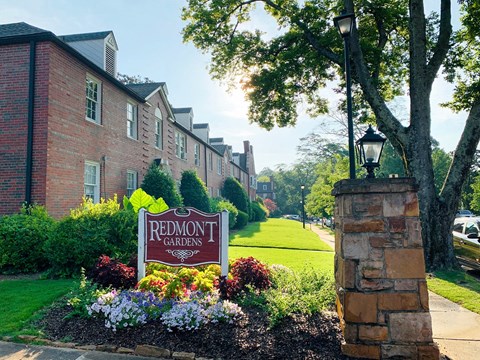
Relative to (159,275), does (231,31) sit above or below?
above

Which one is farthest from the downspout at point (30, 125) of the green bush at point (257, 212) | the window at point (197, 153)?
the green bush at point (257, 212)

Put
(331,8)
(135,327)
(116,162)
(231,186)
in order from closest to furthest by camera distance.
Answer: (135,327) < (331,8) < (116,162) < (231,186)

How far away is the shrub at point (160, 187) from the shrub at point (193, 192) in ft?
12.8

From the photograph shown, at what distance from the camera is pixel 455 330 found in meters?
4.55

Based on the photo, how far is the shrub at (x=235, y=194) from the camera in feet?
99.0

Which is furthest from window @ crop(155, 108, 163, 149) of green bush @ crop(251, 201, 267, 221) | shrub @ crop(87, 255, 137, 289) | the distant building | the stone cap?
the distant building

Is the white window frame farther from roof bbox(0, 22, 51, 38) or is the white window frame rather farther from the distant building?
the distant building

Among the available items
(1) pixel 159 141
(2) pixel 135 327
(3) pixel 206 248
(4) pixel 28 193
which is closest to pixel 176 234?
(3) pixel 206 248

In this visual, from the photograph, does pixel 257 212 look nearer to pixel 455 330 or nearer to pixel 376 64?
pixel 376 64

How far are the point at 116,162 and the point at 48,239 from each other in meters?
6.33

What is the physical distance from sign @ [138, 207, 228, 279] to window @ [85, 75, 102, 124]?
25.3 feet

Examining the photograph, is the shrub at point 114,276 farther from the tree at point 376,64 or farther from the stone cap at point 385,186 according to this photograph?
the tree at point 376,64

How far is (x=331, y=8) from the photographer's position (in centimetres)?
1152

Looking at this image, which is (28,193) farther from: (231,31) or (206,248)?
(231,31)
